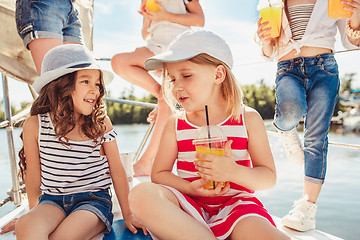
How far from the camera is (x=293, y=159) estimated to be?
1.73m

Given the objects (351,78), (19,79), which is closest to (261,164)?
(19,79)

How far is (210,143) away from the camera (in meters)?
0.99

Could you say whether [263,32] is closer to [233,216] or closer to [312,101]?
[312,101]

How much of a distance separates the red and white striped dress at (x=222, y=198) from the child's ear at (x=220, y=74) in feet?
0.58

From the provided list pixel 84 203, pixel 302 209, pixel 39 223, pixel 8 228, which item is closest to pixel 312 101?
pixel 302 209

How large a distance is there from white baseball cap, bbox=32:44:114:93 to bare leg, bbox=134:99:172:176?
0.79 metres

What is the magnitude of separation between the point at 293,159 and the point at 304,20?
2.70 feet

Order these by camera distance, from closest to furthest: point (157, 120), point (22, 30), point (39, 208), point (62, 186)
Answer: point (39, 208) → point (62, 186) → point (22, 30) → point (157, 120)

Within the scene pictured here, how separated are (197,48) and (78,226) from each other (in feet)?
2.75

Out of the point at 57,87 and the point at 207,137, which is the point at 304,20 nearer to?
the point at 207,137

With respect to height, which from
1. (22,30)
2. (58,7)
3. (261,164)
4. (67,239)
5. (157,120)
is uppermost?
(58,7)

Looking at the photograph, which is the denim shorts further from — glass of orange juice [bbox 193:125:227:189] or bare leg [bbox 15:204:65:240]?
glass of orange juice [bbox 193:125:227:189]

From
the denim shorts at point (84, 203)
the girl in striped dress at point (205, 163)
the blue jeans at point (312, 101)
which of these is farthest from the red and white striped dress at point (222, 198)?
the blue jeans at point (312, 101)

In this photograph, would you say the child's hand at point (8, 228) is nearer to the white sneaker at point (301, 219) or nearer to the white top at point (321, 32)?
the white sneaker at point (301, 219)
